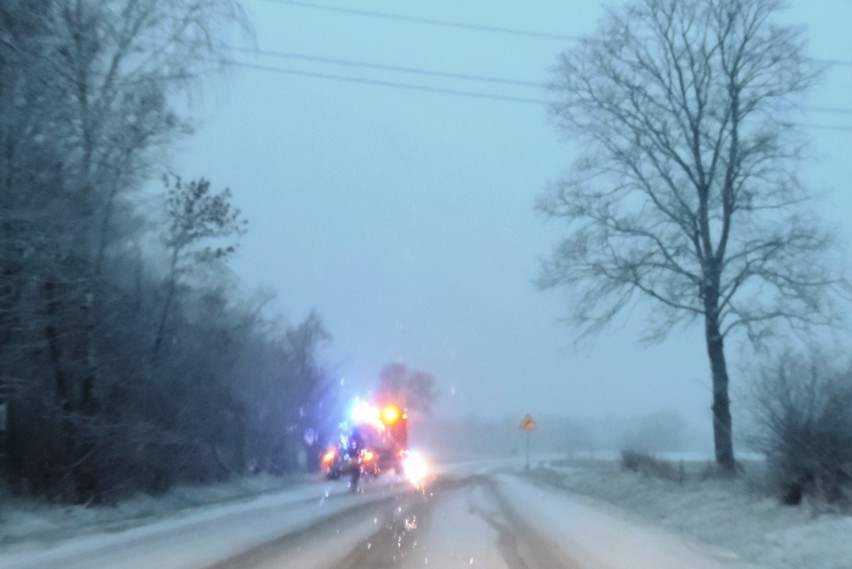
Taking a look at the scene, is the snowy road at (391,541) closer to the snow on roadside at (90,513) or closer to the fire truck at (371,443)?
the snow on roadside at (90,513)

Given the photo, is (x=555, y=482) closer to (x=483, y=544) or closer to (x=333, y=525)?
(x=333, y=525)

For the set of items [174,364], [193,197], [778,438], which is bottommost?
[778,438]

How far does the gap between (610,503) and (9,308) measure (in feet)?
55.6

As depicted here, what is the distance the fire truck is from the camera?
42.7 m

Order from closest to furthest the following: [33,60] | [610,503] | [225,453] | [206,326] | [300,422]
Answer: [33,60] → [610,503] → [206,326] → [225,453] → [300,422]

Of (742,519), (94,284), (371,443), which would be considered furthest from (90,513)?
(371,443)

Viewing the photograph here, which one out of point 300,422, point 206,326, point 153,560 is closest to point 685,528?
point 153,560

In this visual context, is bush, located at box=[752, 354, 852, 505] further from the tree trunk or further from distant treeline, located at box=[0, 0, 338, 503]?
distant treeline, located at box=[0, 0, 338, 503]

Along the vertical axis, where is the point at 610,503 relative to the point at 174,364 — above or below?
below

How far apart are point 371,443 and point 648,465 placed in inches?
621

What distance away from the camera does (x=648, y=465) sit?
1287 inches

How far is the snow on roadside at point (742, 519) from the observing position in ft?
50.2

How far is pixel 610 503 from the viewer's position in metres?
29.6

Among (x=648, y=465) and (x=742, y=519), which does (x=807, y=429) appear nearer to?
(x=742, y=519)
